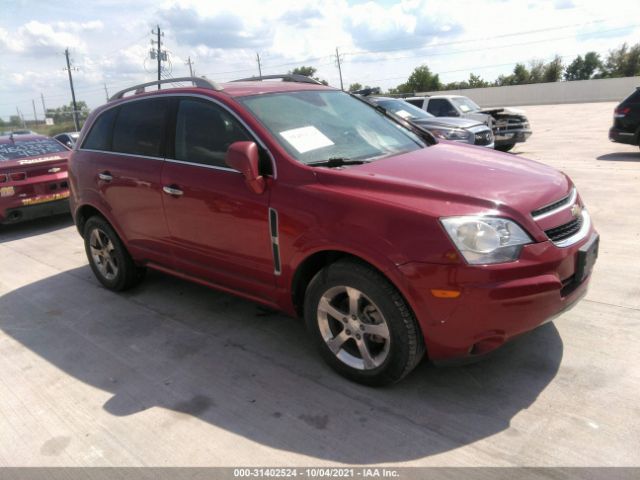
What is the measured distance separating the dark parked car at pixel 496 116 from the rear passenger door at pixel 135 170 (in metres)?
9.65

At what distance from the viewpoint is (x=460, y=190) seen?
279cm

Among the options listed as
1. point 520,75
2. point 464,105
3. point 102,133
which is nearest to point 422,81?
point 520,75

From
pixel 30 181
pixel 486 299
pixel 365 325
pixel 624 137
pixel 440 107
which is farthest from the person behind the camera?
pixel 440 107

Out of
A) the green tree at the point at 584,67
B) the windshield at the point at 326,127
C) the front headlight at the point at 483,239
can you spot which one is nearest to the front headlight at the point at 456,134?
the windshield at the point at 326,127

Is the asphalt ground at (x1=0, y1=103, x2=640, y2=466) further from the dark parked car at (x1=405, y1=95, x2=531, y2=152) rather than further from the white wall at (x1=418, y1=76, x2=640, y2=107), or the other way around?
the white wall at (x1=418, y1=76, x2=640, y2=107)

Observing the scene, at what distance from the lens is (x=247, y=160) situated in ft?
10.2

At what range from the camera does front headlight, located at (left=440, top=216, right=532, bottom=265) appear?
255cm

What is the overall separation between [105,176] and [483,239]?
11.4 ft

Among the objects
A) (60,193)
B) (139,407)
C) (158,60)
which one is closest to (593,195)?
(139,407)

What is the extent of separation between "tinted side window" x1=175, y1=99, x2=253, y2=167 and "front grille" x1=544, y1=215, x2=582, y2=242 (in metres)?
1.95

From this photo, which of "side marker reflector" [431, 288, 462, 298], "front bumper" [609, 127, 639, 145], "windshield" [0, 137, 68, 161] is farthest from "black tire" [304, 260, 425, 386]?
"front bumper" [609, 127, 639, 145]

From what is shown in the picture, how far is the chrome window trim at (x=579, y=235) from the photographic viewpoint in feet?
9.18

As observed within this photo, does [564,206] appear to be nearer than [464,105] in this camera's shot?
Yes

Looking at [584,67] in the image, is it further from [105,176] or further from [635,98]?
[105,176]
